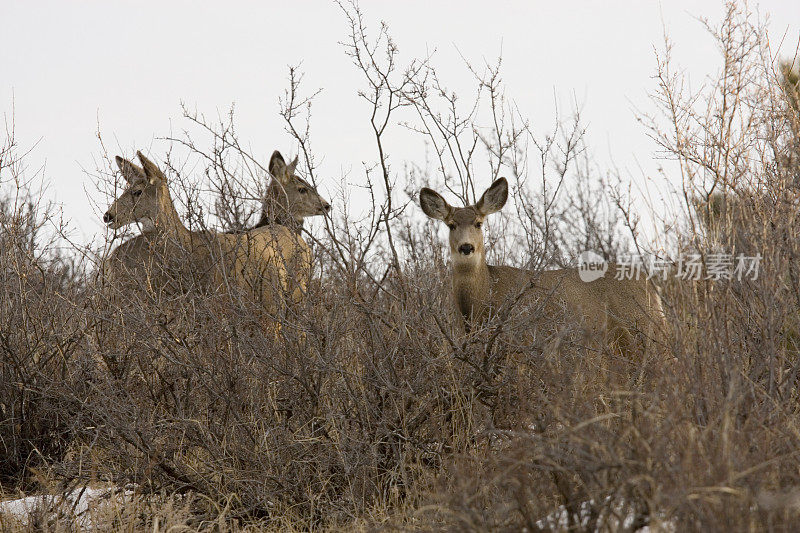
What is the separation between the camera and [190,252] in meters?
7.00

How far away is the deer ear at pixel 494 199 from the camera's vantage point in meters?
7.78

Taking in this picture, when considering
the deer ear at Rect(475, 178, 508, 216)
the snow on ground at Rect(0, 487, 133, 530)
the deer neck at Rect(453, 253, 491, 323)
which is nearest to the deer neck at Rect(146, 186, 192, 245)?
the snow on ground at Rect(0, 487, 133, 530)

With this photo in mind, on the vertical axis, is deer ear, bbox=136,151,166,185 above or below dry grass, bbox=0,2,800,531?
above

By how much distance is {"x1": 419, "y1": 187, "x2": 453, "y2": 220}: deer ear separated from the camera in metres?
7.98

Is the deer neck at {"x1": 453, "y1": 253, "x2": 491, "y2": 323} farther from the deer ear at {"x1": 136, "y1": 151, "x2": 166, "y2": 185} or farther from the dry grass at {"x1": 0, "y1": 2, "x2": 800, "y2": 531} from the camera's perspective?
the deer ear at {"x1": 136, "y1": 151, "x2": 166, "y2": 185}

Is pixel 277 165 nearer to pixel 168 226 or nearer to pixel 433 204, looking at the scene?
pixel 433 204

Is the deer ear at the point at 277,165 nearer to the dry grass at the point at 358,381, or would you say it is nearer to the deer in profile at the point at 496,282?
the deer in profile at the point at 496,282

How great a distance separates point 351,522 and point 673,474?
2.20m

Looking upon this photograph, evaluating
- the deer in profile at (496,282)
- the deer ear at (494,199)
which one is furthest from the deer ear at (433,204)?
the deer ear at (494,199)

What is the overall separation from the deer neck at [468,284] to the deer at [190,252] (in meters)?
1.29

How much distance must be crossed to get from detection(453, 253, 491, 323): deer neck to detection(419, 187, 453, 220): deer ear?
510 mm

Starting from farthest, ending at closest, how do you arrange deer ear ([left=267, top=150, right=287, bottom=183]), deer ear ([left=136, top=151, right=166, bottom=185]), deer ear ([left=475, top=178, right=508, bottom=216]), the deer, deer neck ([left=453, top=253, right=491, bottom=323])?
deer ear ([left=267, top=150, right=287, bottom=183])
deer ear ([left=136, top=151, right=166, bottom=185])
deer ear ([left=475, top=178, right=508, bottom=216])
deer neck ([left=453, top=253, right=491, bottom=323])
the deer

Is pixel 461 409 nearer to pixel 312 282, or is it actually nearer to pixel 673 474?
pixel 312 282

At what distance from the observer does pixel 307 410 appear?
532 centimetres
